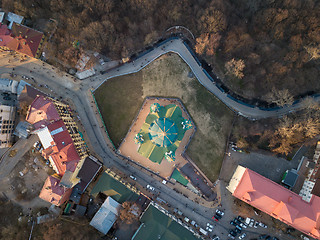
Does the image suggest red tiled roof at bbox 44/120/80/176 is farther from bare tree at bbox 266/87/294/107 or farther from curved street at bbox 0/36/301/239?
bare tree at bbox 266/87/294/107

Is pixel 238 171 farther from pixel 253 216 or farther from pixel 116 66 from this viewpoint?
pixel 116 66

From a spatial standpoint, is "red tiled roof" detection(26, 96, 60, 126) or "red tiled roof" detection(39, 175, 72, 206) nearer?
"red tiled roof" detection(39, 175, 72, 206)

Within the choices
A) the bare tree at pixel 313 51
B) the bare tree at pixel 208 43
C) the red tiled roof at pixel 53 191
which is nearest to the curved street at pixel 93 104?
the bare tree at pixel 208 43

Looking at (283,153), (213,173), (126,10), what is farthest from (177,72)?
(283,153)

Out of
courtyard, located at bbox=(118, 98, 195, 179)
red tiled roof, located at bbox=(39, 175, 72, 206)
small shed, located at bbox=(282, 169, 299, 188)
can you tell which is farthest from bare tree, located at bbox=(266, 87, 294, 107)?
red tiled roof, located at bbox=(39, 175, 72, 206)

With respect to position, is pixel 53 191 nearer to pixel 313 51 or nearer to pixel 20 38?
pixel 20 38

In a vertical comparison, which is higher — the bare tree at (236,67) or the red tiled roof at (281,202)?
the bare tree at (236,67)

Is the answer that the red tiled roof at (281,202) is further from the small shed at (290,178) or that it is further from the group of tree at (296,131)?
the group of tree at (296,131)
